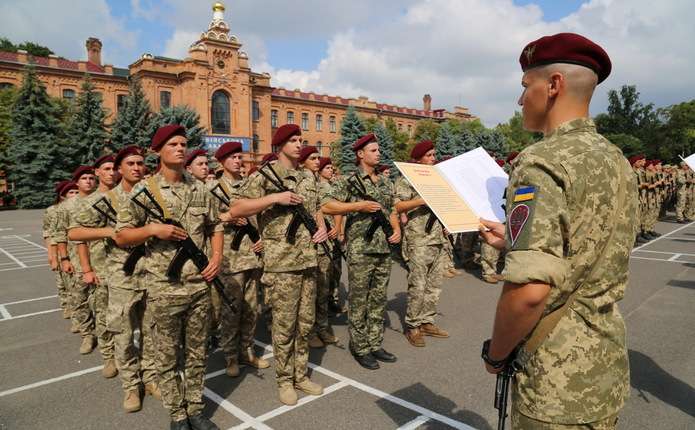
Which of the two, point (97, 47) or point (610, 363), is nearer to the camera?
point (610, 363)

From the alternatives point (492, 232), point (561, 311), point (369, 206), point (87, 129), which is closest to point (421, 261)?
point (369, 206)

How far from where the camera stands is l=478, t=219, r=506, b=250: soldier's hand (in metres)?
2.02

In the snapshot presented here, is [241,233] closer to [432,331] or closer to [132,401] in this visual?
[132,401]

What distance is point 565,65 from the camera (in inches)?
57.6

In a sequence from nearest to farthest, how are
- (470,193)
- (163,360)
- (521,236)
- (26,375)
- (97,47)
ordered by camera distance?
(521,236) < (470,193) < (163,360) < (26,375) < (97,47)

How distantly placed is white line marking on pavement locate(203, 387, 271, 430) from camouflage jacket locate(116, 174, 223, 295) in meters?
1.14

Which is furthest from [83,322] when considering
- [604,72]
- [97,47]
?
[97,47]

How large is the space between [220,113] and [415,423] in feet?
143

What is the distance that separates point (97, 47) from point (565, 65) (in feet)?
175

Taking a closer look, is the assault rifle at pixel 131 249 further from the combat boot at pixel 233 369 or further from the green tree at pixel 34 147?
the green tree at pixel 34 147

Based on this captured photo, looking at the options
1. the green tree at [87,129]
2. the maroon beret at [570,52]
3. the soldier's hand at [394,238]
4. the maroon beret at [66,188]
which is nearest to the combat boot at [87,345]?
the maroon beret at [66,188]

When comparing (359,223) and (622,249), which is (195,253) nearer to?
(359,223)

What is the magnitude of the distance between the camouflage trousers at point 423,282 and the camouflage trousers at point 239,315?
1865 mm

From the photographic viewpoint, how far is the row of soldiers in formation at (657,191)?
1242 cm
